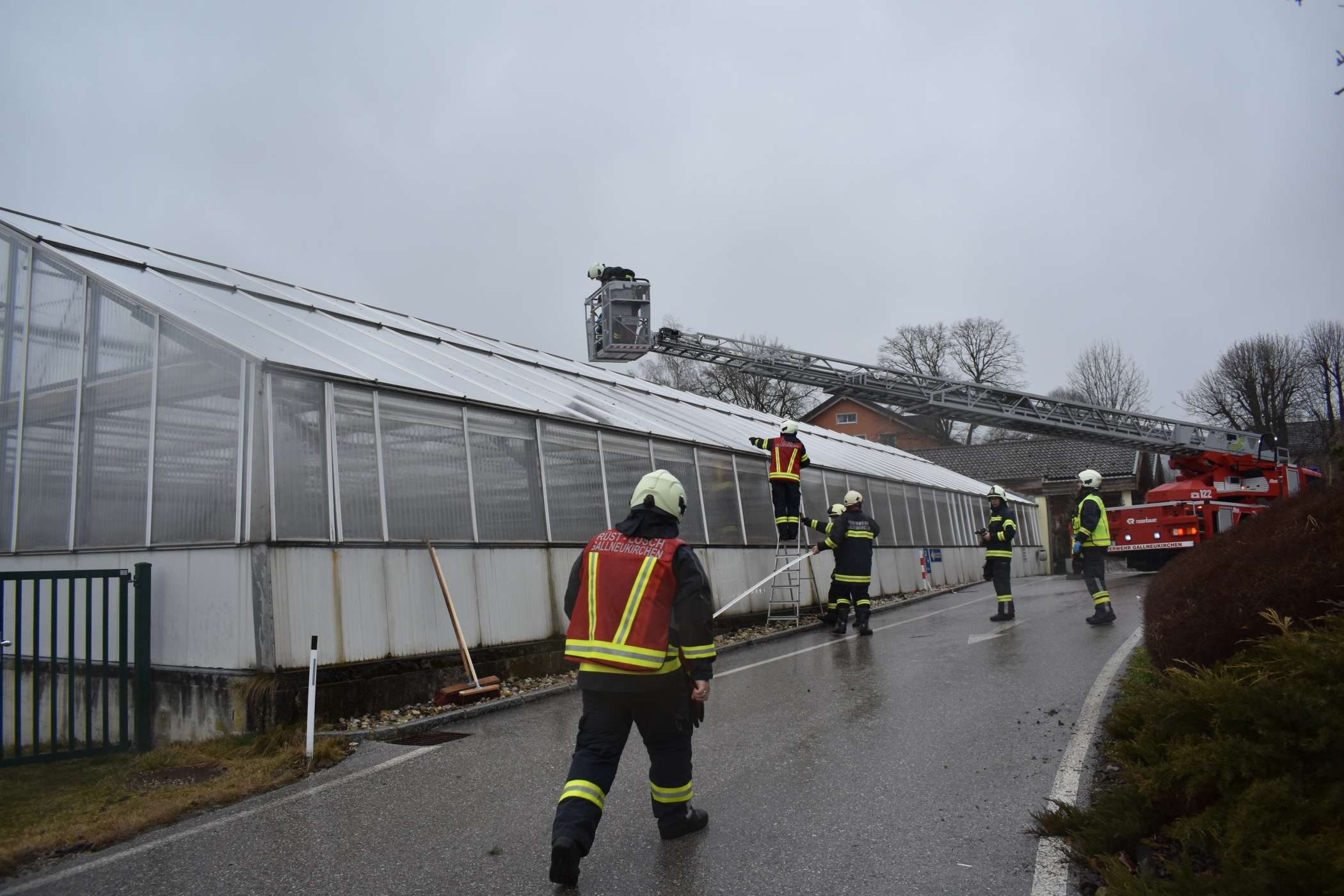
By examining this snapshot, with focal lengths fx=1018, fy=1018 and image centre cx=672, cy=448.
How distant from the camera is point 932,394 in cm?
1939

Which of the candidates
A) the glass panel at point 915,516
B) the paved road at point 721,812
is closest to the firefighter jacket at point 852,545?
the paved road at point 721,812

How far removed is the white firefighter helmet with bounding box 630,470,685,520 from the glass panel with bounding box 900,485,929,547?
2067 centimetres

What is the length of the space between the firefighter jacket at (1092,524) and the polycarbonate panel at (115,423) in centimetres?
1196

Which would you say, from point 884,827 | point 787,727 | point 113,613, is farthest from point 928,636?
point 113,613

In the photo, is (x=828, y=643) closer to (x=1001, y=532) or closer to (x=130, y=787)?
(x=1001, y=532)

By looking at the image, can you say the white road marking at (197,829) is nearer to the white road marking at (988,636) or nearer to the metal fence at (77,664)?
the metal fence at (77,664)

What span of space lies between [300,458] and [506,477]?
115 inches

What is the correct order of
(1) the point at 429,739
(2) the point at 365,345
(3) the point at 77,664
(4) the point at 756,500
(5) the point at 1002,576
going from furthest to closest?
(4) the point at 756,500 < (5) the point at 1002,576 < (2) the point at 365,345 < (3) the point at 77,664 < (1) the point at 429,739

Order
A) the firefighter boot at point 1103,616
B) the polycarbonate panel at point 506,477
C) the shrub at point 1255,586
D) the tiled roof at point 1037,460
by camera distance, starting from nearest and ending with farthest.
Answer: the shrub at point 1255,586, the polycarbonate panel at point 506,477, the firefighter boot at point 1103,616, the tiled roof at point 1037,460

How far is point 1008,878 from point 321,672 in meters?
6.49

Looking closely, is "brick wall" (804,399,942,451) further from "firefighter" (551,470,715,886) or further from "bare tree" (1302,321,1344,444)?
"firefighter" (551,470,715,886)

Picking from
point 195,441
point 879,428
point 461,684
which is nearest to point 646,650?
point 461,684

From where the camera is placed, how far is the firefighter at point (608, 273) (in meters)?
18.9

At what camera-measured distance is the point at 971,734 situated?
7.27 m
